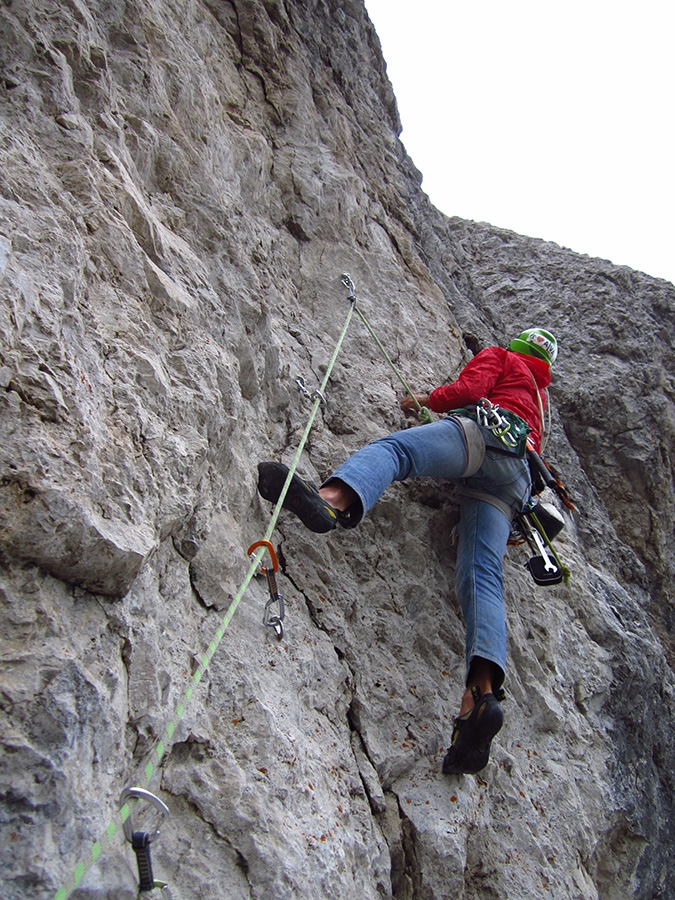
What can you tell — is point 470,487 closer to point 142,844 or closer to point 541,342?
point 541,342

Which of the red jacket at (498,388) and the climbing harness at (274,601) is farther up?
the red jacket at (498,388)

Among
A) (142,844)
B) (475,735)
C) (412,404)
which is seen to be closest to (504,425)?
(412,404)

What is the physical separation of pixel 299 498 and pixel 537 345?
2291 millimetres

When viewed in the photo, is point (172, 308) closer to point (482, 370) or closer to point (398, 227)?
point (482, 370)

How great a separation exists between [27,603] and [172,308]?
148 centimetres

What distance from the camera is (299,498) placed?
2785mm

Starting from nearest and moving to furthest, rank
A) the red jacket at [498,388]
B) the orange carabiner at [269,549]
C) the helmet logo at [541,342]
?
the orange carabiner at [269,549] → the red jacket at [498,388] → the helmet logo at [541,342]

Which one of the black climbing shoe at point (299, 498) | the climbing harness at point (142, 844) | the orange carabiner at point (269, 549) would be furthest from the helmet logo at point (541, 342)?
the climbing harness at point (142, 844)

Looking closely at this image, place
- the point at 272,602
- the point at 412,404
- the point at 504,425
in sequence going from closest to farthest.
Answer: the point at 272,602 → the point at 504,425 → the point at 412,404

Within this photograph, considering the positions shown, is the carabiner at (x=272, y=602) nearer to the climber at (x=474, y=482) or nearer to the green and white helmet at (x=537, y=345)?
the climber at (x=474, y=482)

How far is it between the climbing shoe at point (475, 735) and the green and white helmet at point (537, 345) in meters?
2.31

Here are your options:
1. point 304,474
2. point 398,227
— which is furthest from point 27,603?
point 398,227

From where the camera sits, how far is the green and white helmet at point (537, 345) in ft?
14.3

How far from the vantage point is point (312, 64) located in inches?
224
